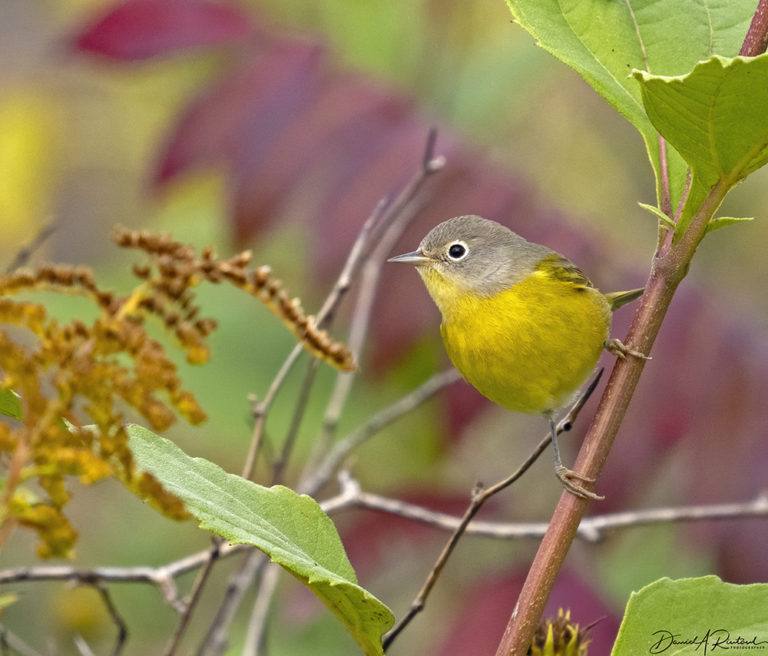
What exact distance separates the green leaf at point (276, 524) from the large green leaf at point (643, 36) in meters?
0.64

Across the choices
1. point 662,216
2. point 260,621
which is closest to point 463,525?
point 662,216

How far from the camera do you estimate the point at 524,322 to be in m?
2.27

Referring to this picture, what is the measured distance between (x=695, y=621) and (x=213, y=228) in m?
3.23

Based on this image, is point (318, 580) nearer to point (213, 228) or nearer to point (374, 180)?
point (374, 180)

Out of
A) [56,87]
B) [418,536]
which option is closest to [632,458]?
[418,536]

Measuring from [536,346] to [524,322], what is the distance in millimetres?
102

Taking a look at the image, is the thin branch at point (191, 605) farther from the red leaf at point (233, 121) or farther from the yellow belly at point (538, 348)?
the red leaf at point (233, 121)

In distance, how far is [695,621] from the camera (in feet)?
3.80

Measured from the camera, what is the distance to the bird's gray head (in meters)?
2.58

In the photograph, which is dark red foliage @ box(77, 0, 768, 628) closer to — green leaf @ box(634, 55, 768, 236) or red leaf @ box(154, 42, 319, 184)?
red leaf @ box(154, 42, 319, 184)

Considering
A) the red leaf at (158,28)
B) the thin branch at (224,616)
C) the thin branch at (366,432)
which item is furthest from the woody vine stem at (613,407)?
the red leaf at (158,28)

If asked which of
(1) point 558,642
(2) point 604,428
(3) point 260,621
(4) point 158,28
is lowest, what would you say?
(3) point 260,621

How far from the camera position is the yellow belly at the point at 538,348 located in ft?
7.00

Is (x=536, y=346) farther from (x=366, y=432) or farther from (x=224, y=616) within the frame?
(x=224, y=616)
